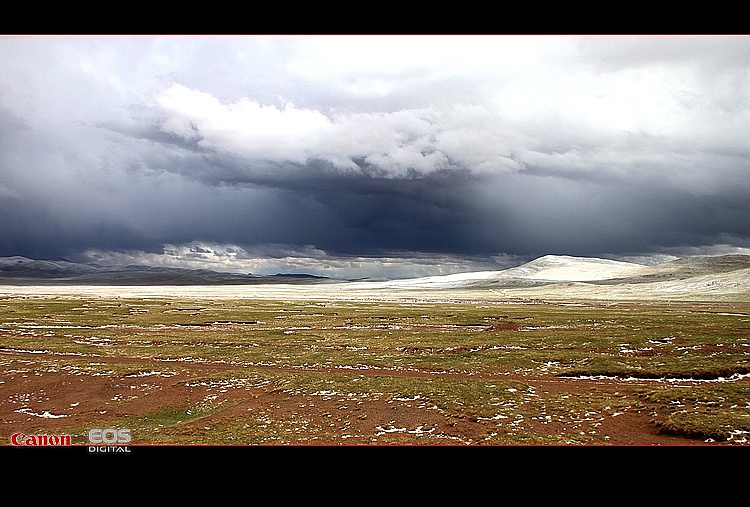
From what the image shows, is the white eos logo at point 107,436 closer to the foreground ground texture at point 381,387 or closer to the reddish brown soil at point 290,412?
the foreground ground texture at point 381,387

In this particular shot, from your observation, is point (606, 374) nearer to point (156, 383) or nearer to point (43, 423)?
point (156, 383)

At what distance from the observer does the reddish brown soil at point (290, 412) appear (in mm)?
18719

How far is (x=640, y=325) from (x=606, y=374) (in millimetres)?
39856

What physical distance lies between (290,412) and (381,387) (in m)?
6.92

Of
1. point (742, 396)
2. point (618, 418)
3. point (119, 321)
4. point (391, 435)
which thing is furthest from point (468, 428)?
point (119, 321)

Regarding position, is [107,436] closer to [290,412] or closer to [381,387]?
[290,412]

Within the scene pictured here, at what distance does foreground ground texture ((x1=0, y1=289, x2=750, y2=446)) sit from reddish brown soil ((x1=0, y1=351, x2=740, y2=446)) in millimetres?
108

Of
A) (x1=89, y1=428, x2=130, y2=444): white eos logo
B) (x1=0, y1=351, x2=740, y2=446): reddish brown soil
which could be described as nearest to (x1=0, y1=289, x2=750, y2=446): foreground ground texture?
(x1=0, y1=351, x2=740, y2=446): reddish brown soil

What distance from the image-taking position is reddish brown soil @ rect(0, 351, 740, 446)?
61.4ft

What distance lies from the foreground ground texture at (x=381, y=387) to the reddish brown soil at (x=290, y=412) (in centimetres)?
11

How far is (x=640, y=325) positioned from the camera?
2598 inches

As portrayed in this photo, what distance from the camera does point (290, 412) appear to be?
22.5m

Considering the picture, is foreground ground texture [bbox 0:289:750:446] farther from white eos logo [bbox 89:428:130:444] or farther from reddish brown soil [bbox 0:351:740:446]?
white eos logo [bbox 89:428:130:444]

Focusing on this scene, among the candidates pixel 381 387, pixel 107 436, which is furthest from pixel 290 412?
pixel 107 436
